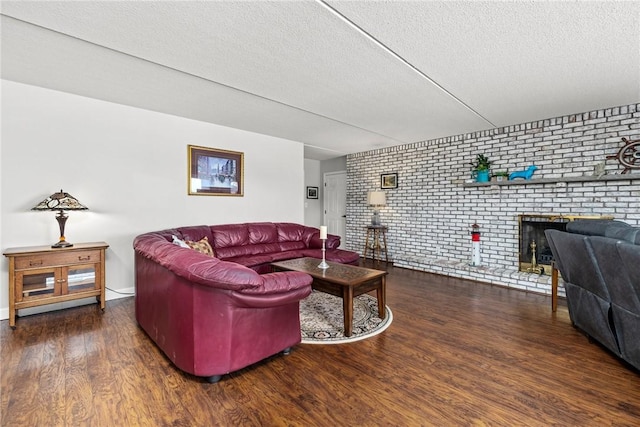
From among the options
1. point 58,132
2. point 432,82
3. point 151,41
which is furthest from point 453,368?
point 58,132

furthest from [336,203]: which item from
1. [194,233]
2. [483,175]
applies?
[194,233]

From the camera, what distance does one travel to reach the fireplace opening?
418 centimetres

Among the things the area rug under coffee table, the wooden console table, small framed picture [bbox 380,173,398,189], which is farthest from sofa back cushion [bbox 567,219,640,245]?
the wooden console table

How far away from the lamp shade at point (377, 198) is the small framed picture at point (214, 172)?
262 cm

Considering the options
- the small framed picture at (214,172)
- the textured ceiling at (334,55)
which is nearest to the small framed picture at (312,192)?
the small framed picture at (214,172)

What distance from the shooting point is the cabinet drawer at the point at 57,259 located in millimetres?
A: 2791

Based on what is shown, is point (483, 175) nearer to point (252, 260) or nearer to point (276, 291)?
point (252, 260)

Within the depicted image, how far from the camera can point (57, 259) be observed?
9.63ft

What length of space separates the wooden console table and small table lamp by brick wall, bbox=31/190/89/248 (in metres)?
0.13

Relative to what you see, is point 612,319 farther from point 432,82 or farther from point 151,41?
point 151,41

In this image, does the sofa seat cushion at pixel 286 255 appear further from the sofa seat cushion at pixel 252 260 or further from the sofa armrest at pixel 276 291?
the sofa armrest at pixel 276 291

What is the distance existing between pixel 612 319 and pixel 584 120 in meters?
2.96

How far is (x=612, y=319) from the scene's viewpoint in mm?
2133

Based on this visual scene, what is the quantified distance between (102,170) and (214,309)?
112 inches
